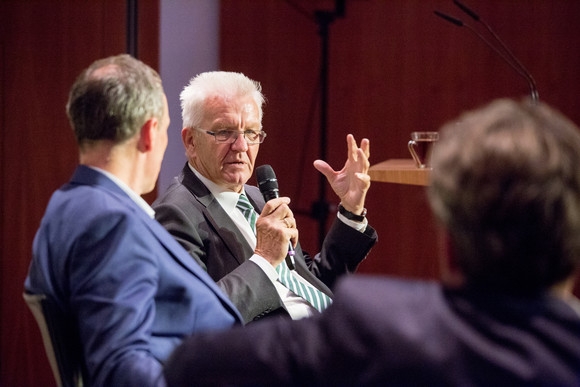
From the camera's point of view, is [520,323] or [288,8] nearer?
[520,323]

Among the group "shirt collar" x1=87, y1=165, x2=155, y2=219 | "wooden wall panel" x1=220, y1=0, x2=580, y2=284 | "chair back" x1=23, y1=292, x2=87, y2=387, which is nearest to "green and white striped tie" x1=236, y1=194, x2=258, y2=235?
"shirt collar" x1=87, y1=165, x2=155, y2=219

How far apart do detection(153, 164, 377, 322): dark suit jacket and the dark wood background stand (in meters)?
1.36

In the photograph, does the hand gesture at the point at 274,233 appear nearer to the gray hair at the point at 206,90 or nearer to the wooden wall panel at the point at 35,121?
the gray hair at the point at 206,90

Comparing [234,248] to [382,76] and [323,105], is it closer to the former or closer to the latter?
[323,105]

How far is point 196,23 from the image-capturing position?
12.4 feet

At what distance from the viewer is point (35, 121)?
3.16 m

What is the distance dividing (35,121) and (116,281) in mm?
2280

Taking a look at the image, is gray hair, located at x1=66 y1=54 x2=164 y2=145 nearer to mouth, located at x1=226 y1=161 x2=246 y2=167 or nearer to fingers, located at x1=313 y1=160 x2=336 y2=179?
mouth, located at x1=226 y1=161 x2=246 y2=167

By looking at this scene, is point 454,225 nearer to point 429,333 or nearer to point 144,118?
point 429,333

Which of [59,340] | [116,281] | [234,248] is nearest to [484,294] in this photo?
[116,281]

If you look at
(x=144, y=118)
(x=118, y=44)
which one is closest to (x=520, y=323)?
(x=144, y=118)

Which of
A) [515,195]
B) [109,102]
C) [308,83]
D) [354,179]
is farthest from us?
[308,83]

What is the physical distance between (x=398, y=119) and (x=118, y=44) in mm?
1735

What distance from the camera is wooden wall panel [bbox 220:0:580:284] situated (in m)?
3.77
